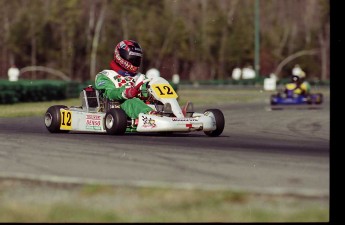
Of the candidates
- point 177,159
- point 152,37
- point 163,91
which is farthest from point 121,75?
point 152,37

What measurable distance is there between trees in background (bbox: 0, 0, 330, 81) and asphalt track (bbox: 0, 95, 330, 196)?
149 feet

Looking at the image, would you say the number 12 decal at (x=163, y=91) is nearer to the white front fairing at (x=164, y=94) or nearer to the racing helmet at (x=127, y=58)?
the white front fairing at (x=164, y=94)

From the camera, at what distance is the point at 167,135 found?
1355 cm

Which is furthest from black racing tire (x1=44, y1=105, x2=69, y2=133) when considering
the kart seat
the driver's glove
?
the driver's glove

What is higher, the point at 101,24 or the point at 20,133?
the point at 101,24

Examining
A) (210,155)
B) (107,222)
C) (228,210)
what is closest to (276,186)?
(228,210)

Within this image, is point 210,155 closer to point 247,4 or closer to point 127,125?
point 127,125

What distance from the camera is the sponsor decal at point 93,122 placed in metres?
13.4

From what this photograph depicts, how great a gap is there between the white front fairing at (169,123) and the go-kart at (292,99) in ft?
45.6

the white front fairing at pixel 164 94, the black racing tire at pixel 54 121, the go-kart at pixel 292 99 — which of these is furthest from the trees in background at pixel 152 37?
the white front fairing at pixel 164 94

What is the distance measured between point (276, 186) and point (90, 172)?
187cm

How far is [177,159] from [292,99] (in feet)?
58.7

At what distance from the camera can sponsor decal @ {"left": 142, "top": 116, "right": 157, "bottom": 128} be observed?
42.2ft
